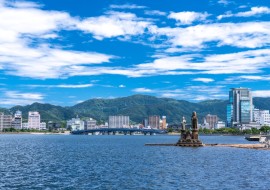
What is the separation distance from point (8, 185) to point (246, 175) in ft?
148

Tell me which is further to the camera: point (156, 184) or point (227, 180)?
point (227, 180)

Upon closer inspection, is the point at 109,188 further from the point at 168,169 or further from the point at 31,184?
the point at 168,169

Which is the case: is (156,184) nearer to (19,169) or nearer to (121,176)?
(121,176)

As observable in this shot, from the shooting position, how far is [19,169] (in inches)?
3575

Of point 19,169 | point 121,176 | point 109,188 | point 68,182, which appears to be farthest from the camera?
point 19,169

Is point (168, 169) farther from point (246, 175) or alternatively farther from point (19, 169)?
point (19, 169)

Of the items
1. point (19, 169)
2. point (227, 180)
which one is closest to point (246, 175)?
point (227, 180)

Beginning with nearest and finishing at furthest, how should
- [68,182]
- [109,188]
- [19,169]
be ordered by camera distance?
[109,188]
[68,182]
[19,169]

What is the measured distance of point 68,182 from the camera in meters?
71.8

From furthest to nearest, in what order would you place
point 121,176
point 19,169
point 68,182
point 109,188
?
point 19,169 < point 121,176 < point 68,182 < point 109,188

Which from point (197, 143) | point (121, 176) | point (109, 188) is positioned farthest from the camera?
point (197, 143)

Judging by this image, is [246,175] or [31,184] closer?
[31,184]

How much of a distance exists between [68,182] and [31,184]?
6.17 m

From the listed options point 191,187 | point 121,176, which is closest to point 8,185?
point 121,176
